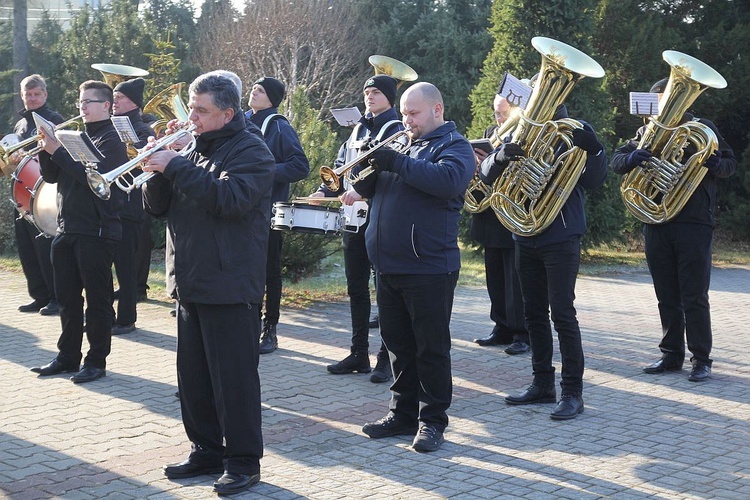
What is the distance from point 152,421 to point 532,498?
8.15ft

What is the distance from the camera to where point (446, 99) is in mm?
25672

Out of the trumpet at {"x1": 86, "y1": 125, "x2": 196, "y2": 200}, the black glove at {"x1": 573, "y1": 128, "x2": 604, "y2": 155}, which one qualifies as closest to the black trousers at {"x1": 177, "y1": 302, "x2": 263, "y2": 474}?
the trumpet at {"x1": 86, "y1": 125, "x2": 196, "y2": 200}

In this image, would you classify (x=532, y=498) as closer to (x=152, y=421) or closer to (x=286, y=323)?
(x=152, y=421)

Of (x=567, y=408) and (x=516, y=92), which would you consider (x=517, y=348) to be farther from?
(x=516, y=92)

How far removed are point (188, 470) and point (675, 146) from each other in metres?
4.20

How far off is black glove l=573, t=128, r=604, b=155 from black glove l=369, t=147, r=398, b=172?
54.2 inches

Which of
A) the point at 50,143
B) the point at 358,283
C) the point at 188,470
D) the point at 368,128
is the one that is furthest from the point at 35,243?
the point at 188,470

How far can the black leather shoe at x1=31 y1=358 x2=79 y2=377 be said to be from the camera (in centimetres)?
720

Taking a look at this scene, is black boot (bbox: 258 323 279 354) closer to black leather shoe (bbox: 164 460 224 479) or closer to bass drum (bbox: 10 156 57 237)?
bass drum (bbox: 10 156 57 237)

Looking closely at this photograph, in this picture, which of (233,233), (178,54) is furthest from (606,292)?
(178,54)

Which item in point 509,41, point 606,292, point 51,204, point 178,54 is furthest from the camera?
point 178,54

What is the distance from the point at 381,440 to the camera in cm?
580

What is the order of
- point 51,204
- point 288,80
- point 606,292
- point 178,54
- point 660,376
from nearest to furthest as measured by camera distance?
point 660,376, point 51,204, point 606,292, point 178,54, point 288,80

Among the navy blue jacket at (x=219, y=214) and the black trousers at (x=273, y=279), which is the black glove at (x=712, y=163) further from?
the navy blue jacket at (x=219, y=214)
